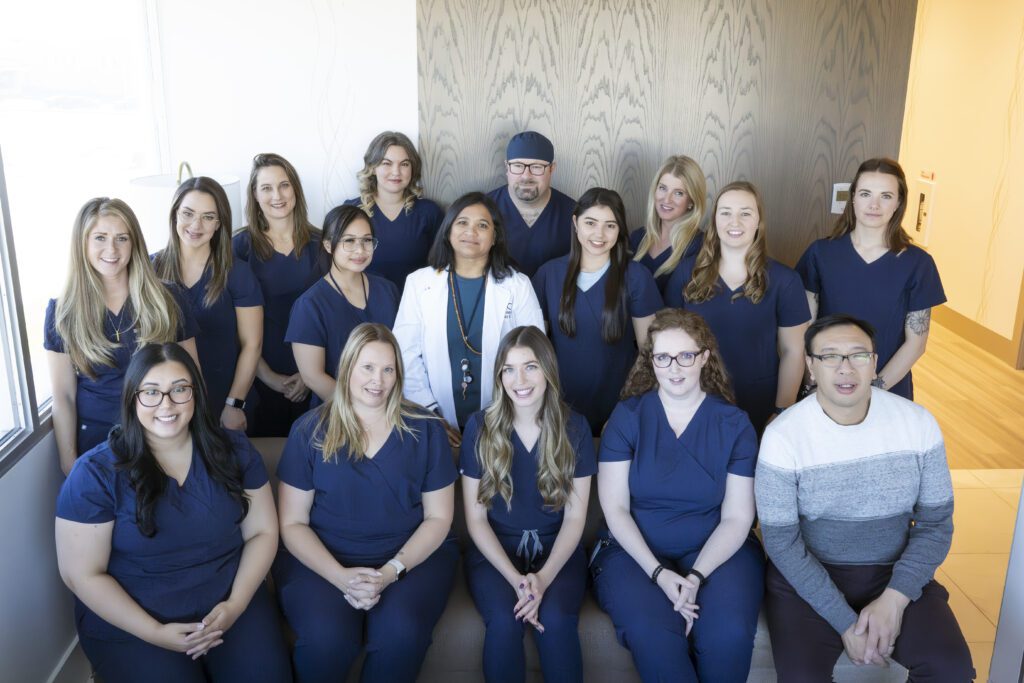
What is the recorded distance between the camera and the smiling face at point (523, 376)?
2.83 meters

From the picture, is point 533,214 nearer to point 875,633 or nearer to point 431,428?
point 431,428

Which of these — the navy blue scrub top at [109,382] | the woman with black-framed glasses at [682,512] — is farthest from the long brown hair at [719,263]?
the navy blue scrub top at [109,382]

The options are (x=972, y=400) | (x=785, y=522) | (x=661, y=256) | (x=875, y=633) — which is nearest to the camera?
(x=875, y=633)

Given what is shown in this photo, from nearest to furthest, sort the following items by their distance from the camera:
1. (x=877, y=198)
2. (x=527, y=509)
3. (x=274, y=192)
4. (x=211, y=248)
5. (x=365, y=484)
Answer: (x=365, y=484), (x=527, y=509), (x=211, y=248), (x=877, y=198), (x=274, y=192)

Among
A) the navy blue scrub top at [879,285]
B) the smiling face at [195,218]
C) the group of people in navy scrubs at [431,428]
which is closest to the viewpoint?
Answer: the group of people in navy scrubs at [431,428]


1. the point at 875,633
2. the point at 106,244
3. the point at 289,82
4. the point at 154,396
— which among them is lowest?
the point at 875,633

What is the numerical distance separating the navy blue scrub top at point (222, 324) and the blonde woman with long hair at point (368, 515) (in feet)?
2.58

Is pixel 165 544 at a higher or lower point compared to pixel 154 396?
lower

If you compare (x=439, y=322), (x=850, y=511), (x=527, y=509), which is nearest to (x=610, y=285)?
(x=439, y=322)

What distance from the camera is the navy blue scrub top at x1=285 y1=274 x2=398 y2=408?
3.35m

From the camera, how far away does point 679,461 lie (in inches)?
112

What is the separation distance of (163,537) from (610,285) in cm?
175

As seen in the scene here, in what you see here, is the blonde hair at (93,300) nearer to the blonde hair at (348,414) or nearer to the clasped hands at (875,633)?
the blonde hair at (348,414)

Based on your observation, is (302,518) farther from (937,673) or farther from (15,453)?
(937,673)
